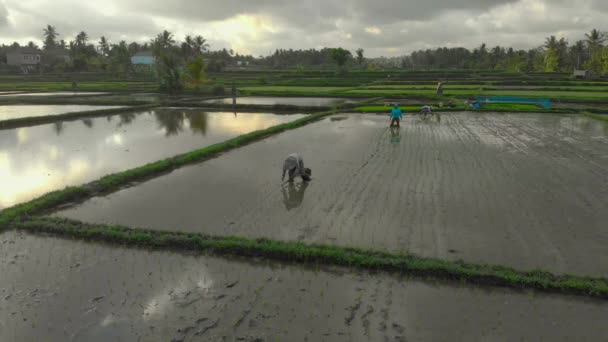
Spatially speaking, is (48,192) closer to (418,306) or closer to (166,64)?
(418,306)

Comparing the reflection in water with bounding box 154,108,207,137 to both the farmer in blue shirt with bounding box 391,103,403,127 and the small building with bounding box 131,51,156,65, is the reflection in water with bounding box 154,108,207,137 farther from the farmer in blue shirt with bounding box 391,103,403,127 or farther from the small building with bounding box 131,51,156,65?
the small building with bounding box 131,51,156,65

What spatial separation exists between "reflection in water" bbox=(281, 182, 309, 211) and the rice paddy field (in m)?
0.07

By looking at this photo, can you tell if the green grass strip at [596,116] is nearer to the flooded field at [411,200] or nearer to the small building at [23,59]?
the flooded field at [411,200]

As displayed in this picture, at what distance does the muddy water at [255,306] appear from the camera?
152 inches

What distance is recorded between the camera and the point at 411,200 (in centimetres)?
754

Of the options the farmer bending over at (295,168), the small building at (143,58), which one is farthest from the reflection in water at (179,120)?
the small building at (143,58)

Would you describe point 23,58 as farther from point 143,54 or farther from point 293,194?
point 293,194

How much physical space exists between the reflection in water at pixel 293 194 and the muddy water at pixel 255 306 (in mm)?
2274

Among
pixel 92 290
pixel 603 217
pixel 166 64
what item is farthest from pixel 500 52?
pixel 92 290

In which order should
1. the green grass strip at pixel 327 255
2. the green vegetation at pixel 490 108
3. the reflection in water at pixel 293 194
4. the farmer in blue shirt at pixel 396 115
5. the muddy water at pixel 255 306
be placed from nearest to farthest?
the muddy water at pixel 255 306 < the green grass strip at pixel 327 255 < the reflection in water at pixel 293 194 < the farmer in blue shirt at pixel 396 115 < the green vegetation at pixel 490 108

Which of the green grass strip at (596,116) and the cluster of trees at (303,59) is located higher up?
the cluster of trees at (303,59)

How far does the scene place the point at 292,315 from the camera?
4121 mm

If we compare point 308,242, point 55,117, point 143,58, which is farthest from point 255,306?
point 143,58

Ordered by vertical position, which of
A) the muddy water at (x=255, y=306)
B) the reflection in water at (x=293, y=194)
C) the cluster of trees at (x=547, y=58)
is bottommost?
the muddy water at (x=255, y=306)
